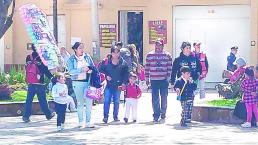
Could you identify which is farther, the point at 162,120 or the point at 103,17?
the point at 103,17

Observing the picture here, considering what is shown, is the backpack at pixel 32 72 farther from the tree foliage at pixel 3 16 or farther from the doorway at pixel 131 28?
the doorway at pixel 131 28

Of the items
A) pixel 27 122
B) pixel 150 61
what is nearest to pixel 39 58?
pixel 27 122

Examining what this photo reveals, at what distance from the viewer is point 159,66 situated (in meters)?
16.5

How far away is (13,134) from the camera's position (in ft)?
47.3

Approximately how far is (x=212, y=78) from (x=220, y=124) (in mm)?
11501

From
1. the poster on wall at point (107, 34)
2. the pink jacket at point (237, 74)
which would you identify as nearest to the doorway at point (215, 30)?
the poster on wall at point (107, 34)

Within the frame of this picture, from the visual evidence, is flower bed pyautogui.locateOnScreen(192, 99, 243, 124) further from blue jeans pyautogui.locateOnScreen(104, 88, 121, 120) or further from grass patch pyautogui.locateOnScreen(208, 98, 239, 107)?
blue jeans pyautogui.locateOnScreen(104, 88, 121, 120)

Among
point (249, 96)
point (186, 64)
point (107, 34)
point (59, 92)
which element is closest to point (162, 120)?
point (186, 64)

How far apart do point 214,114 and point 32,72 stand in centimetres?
428

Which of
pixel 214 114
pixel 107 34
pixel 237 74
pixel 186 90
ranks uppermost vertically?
pixel 107 34

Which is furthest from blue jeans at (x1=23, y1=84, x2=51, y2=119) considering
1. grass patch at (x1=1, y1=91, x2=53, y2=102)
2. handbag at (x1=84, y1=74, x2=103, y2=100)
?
handbag at (x1=84, y1=74, x2=103, y2=100)

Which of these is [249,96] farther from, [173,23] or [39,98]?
[173,23]

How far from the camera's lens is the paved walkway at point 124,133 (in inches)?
529

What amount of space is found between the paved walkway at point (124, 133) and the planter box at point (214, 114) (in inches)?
11.5
